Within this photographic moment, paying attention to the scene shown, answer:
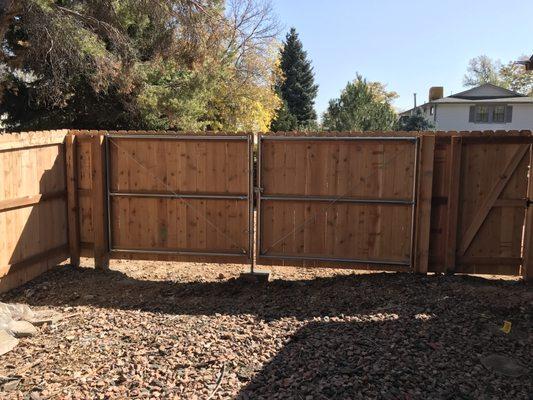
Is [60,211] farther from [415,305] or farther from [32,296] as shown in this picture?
[415,305]

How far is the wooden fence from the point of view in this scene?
21.6ft

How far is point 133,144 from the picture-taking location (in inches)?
282

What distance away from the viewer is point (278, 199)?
6.93 meters

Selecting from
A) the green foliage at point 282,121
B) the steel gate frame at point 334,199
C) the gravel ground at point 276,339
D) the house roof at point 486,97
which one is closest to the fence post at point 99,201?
the gravel ground at point 276,339

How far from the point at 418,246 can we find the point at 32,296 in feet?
16.5

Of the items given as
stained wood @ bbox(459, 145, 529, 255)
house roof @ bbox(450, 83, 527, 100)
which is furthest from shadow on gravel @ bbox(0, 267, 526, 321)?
house roof @ bbox(450, 83, 527, 100)

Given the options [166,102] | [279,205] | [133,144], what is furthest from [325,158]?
[166,102]

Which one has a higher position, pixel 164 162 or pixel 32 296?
pixel 164 162

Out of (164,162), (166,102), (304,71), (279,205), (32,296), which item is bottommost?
(32,296)

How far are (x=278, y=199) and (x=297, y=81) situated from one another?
112 ft

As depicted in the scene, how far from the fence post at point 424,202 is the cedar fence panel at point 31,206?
503 cm

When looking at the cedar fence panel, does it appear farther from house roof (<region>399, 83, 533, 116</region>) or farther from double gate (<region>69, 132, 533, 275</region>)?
house roof (<region>399, 83, 533, 116</region>)

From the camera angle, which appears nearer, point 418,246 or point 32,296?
point 32,296

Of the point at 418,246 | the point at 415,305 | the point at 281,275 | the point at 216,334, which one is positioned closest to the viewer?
the point at 216,334
